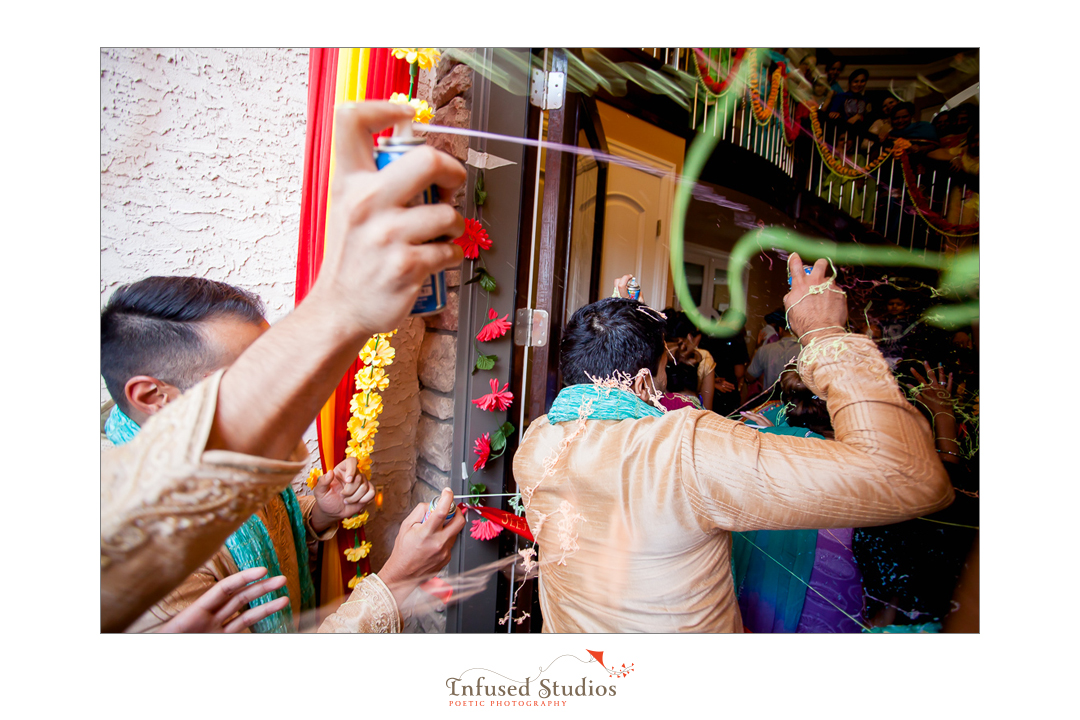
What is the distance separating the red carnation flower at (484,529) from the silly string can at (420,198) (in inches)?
21.8

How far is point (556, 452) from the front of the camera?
92 centimetres

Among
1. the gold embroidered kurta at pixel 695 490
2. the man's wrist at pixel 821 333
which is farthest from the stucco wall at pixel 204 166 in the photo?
the man's wrist at pixel 821 333

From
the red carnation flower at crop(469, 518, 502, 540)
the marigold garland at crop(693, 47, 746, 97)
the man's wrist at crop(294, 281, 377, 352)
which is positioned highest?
the marigold garland at crop(693, 47, 746, 97)

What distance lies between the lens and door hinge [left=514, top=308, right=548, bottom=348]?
102 centimetres

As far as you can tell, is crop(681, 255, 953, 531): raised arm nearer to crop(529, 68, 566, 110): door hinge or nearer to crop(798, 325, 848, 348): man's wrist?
crop(798, 325, 848, 348): man's wrist

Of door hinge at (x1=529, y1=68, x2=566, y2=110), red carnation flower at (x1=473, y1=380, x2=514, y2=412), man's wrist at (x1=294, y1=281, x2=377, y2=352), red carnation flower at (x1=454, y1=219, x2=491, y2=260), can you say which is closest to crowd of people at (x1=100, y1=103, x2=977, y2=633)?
man's wrist at (x1=294, y1=281, x2=377, y2=352)

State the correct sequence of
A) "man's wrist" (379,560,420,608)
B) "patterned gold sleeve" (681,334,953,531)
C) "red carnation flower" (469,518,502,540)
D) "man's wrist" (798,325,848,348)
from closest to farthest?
"patterned gold sleeve" (681,334,953,531)
"man's wrist" (798,325,848,348)
"man's wrist" (379,560,420,608)
"red carnation flower" (469,518,502,540)

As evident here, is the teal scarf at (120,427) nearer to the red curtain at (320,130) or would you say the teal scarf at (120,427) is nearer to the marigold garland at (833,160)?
the red curtain at (320,130)

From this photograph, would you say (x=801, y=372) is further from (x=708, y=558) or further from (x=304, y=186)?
(x=304, y=186)

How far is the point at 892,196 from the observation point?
2.79ft

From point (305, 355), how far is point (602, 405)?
51 cm

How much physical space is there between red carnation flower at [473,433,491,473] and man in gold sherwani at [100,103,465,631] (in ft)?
1.46

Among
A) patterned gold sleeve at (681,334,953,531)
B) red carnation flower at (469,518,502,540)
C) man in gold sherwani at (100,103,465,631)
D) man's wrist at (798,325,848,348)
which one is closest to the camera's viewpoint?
man in gold sherwani at (100,103,465,631)
